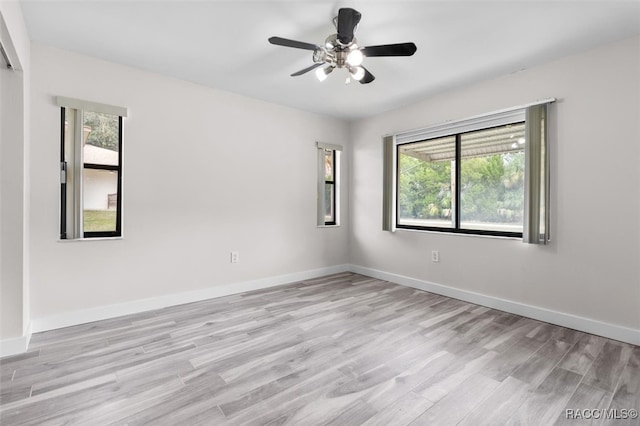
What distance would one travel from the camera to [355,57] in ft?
7.29

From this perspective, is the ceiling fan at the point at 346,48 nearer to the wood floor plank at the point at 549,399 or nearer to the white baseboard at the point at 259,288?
the wood floor plank at the point at 549,399

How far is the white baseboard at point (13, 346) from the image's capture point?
7.19 feet

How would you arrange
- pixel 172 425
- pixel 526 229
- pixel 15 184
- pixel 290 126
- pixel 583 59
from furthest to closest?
pixel 290 126 < pixel 526 229 < pixel 583 59 < pixel 15 184 < pixel 172 425

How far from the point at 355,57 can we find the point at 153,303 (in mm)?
3112

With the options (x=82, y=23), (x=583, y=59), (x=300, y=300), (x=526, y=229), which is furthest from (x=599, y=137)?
(x=82, y=23)

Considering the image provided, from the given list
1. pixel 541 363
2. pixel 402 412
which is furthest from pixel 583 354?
pixel 402 412

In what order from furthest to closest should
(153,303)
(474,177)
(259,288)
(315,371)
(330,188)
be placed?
(330,188), (259,288), (474,177), (153,303), (315,371)

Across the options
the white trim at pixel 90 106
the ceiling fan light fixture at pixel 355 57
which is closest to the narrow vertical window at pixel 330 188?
the ceiling fan light fixture at pixel 355 57

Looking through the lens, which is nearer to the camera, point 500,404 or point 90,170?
point 500,404

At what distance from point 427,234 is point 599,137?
1.93 metres

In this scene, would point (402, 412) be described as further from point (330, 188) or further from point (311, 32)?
point (330, 188)

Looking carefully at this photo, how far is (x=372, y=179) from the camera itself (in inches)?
183

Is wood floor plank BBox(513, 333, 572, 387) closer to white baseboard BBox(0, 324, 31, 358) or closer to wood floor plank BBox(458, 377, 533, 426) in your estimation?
wood floor plank BBox(458, 377, 533, 426)

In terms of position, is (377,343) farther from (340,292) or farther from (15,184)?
(15,184)
